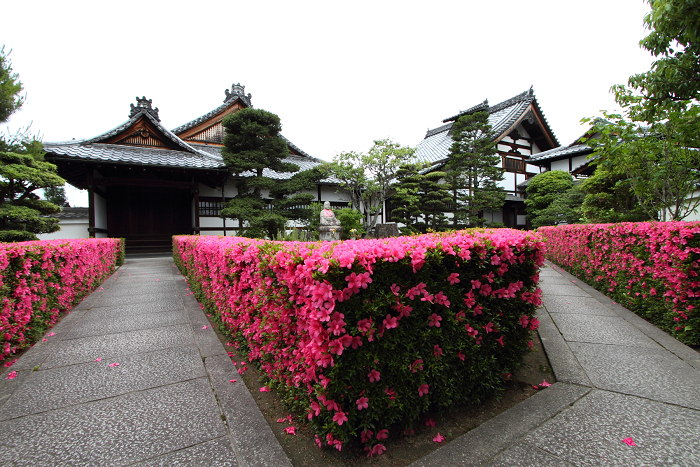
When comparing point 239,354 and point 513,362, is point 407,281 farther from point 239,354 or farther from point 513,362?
point 239,354

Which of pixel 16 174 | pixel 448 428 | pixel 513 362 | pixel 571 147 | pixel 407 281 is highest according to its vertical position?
pixel 571 147

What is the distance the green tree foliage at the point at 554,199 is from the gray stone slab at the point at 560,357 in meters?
10.6

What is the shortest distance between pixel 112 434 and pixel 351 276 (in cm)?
176

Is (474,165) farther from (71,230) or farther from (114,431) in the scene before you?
(71,230)

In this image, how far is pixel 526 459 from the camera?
64.1 inches

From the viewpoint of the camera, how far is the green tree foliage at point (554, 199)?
12.4 meters

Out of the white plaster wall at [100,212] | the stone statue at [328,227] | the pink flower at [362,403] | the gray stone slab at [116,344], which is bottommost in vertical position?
the gray stone slab at [116,344]

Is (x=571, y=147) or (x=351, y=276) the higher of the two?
(x=571, y=147)

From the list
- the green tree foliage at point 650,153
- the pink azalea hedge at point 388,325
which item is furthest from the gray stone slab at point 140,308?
the green tree foliage at point 650,153

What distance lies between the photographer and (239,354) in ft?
9.96

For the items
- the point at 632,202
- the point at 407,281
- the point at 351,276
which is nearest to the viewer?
the point at 351,276

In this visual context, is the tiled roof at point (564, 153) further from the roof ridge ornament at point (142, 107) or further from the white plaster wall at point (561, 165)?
the roof ridge ornament at point (142, 107)

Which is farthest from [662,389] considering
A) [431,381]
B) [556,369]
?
[431,381]

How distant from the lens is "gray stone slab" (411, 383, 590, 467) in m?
1.65
